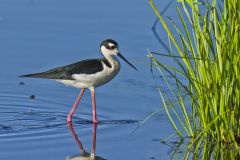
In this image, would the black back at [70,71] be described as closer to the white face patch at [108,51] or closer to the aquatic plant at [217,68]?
the white face patch at [108,51]

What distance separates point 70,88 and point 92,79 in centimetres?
88

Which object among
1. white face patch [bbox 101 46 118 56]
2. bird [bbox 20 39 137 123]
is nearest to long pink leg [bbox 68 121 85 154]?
bird [bbox 20 39 137 123]

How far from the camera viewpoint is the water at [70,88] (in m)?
7.83

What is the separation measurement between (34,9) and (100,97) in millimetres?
3265

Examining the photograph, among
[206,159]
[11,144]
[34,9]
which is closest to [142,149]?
[206,159]

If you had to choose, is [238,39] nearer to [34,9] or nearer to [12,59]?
[12,59]

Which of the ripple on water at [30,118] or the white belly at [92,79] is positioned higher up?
the white belly at [92,79]

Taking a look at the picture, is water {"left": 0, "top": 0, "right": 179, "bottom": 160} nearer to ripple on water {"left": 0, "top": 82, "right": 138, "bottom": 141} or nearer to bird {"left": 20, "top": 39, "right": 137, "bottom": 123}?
ripple on water {"left": 0, "top": 82, "right": 138, "bottom": 141}

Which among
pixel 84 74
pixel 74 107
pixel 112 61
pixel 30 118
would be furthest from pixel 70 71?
pixel 30 118

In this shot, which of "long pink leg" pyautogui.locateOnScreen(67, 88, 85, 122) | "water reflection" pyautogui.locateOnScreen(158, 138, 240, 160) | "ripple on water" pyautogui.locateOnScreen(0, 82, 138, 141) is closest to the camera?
"water reflection" pyautogui.locateOnScreen(158, 138, 240, 160)

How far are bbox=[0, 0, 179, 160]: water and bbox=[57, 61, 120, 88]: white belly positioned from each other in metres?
0.24

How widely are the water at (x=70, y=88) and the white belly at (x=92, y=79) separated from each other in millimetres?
239

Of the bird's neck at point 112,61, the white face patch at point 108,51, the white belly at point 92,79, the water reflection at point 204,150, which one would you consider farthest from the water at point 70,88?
the white face patch at point 108,51

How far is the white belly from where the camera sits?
9.24 metres
